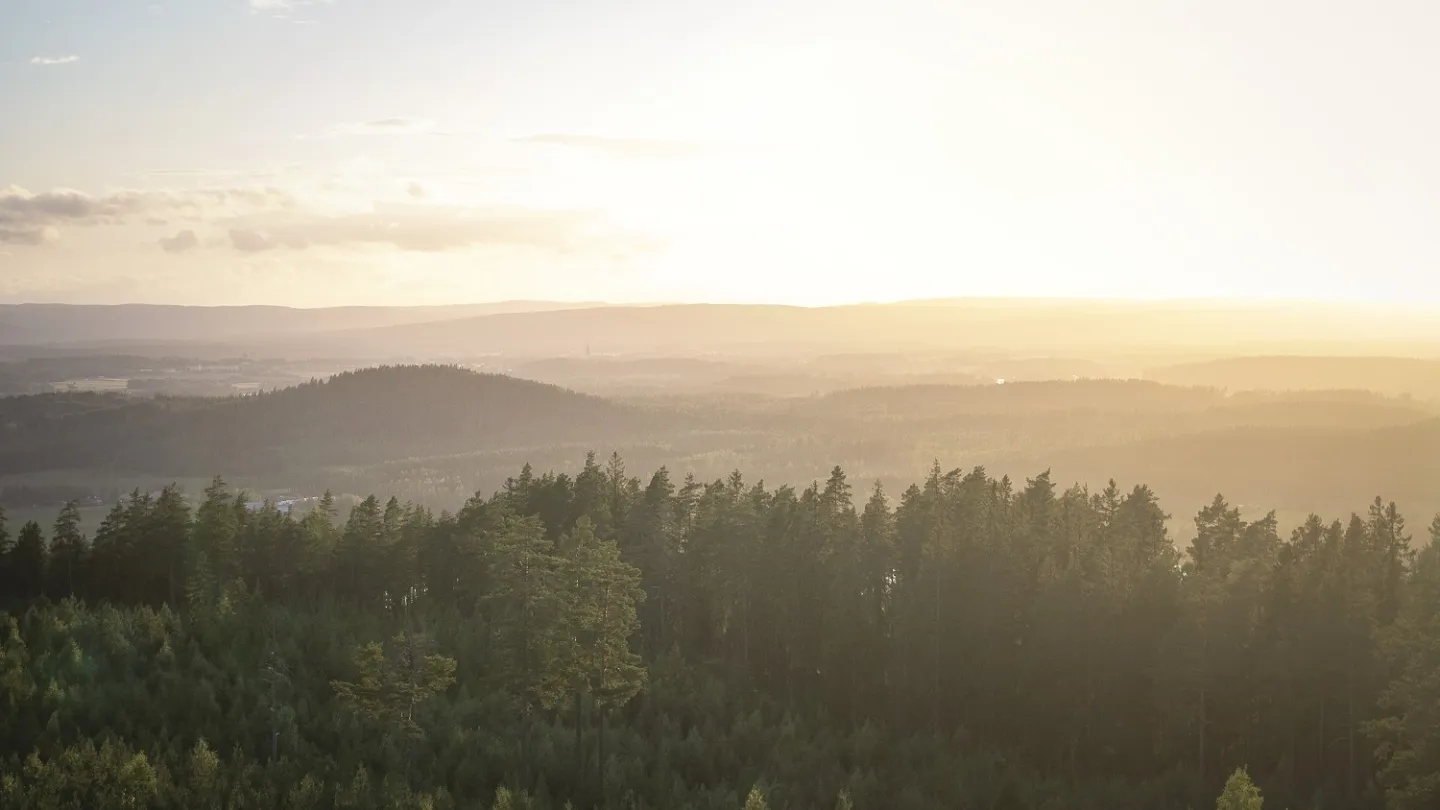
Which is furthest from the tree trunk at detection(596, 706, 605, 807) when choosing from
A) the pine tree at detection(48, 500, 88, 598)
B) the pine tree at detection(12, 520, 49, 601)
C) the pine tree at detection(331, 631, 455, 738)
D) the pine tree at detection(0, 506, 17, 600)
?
the pine tree at detection(0, 506, 17, 600)

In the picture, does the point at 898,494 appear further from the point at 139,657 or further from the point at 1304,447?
the point at 139,657

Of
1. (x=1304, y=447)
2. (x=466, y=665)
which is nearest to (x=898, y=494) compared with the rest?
(x=1304, y=447)

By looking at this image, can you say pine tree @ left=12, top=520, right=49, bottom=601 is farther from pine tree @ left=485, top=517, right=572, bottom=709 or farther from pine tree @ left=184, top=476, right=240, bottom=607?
pine tree @ left=485, top=517, right=572, bottom=709

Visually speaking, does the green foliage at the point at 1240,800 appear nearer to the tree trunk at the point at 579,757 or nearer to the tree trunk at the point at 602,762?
the tree trunk at the point at 602,762

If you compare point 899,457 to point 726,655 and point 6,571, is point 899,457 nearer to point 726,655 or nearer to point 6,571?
point 726,655

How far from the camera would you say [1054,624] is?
46875 mm

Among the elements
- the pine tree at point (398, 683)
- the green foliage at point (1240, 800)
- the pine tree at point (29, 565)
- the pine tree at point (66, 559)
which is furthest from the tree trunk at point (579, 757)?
the pine tree at point (29, 565)

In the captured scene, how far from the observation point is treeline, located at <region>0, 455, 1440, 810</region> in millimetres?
35531

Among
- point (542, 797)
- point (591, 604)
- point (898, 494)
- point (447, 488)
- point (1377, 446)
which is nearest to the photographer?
point (542, 797)

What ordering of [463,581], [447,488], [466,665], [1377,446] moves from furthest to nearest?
[447,488] < [1377,446] < [463,581] < [466,665]

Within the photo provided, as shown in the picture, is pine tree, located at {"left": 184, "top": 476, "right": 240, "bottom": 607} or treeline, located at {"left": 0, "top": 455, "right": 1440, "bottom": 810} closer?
treeline, located at {"left": 0, "top": 455, "right": 1440, "bottom": 810}

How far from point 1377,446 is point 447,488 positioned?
440 feet

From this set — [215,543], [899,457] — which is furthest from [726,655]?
[899,457]

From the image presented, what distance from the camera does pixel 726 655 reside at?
56.2m
